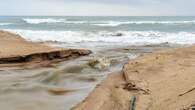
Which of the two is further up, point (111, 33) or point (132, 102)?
point (132, 102)

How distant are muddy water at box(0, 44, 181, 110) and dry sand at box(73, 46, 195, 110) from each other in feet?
1.30

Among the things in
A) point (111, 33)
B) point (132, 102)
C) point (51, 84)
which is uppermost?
point (132, 102)

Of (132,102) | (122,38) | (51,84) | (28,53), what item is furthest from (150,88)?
(122,38)

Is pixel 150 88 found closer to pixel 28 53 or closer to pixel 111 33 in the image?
pixel 28 53

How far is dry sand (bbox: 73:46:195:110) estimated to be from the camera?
12.3ft

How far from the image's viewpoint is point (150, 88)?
4.53 metres

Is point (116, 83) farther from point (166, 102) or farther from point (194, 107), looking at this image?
point (194, 107)

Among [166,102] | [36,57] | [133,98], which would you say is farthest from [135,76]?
[36,57]

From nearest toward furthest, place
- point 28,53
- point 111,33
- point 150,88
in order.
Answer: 1. point 150,88
2. point 28,53
3. point 111,33

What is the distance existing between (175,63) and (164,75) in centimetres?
94

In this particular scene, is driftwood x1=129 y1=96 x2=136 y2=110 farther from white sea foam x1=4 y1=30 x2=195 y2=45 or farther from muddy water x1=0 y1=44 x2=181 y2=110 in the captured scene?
white sea foam x1=4 y1=30 x2=195 y2=45

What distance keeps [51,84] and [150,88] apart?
2.11 meters

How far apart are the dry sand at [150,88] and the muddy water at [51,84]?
0.40 m

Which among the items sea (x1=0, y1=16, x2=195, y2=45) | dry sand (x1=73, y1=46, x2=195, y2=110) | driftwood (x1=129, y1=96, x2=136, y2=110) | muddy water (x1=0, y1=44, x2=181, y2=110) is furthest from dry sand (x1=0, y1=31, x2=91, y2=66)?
sea (x1=0, y1=16, x2=195, y2=45)
